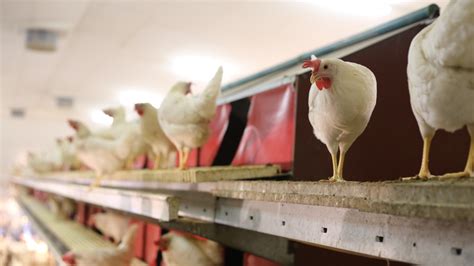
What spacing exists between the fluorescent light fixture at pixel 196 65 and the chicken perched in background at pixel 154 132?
245 cm

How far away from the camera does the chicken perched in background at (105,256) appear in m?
1.75

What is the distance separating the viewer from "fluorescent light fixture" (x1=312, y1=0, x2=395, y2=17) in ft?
9.14

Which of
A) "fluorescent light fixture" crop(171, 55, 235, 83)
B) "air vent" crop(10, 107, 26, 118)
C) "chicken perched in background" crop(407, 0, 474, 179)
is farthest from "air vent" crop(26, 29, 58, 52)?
"air vent" crop(10, 107, 26, 118)

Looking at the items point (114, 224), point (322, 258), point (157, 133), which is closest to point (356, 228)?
point (322, 258)

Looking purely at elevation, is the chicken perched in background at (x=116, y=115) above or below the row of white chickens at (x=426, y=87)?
above

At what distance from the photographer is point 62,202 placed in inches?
174

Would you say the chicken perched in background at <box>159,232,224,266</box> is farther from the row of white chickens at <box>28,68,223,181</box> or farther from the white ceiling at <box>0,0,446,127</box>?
the white ceiling at <box>0,0,446,127</box>

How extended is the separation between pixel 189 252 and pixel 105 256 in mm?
546

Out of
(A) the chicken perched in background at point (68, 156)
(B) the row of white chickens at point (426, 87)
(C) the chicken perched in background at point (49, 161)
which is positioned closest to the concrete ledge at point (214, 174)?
(B) the row of white chickens at point (426, 87)

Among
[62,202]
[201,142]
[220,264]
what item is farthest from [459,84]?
[62,202]

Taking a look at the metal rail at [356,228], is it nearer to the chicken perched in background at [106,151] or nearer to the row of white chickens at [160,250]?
the row of white chickens at [160,250]

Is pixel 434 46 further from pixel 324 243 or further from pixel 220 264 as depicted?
pixel 220 264

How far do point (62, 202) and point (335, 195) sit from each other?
4215mm

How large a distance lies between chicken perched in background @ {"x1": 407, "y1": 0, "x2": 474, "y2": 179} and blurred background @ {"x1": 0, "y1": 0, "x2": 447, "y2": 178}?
1.42 metres
